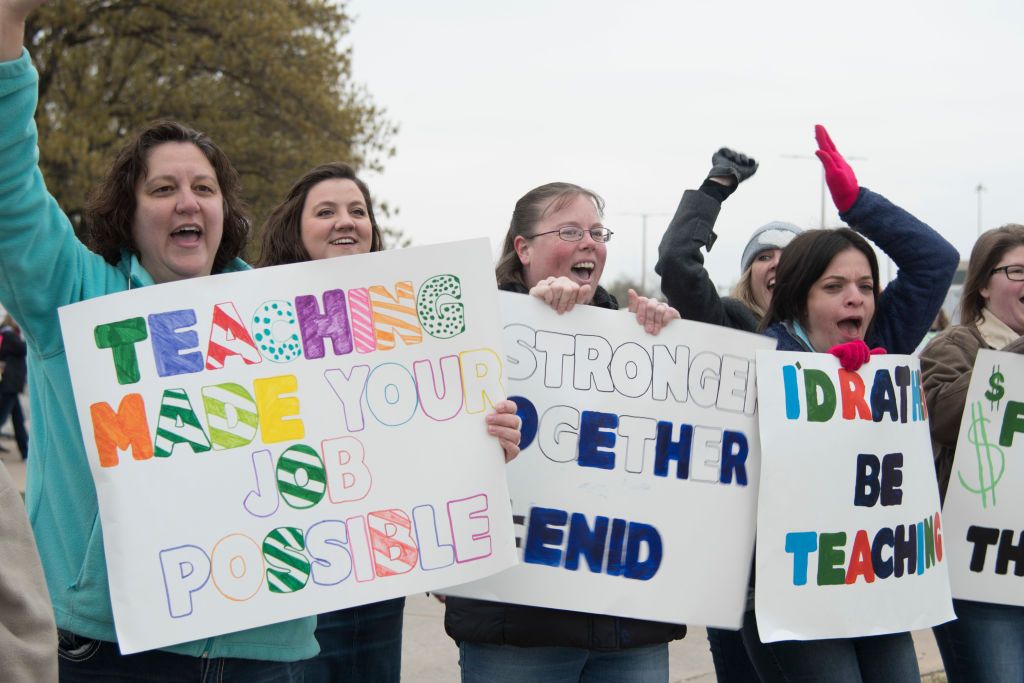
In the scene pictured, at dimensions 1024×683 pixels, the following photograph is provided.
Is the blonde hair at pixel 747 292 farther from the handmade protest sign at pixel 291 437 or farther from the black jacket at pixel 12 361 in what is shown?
the black jacket at pixel 12 361

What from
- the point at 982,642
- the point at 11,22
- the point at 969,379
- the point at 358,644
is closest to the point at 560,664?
the point at 358,644

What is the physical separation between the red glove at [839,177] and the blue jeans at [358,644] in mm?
1749

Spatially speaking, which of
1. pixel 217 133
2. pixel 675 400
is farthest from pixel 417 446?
pixel 217 133

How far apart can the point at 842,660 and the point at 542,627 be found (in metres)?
0.82

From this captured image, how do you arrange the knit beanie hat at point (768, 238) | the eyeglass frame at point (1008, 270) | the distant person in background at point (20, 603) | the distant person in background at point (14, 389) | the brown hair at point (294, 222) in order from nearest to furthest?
the distant person in background at point (20, 603) < the brown hair at point (294, 222) < the eyeglass frame at point (1008, 270) < the knit beanie hat at point (768, 238) < the distant person in background at point (14, 389)

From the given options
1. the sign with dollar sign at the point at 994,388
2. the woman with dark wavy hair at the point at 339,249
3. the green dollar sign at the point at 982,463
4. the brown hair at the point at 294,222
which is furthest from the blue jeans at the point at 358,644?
the sign with dollar sign at the point at 994,388

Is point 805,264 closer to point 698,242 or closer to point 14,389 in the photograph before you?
point 698,242

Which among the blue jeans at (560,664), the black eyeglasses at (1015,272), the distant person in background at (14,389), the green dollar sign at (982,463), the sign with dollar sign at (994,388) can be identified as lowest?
the distant person in background at (14,389)

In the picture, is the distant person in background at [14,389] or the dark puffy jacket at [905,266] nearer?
the dark puffy jacket at [905,266]

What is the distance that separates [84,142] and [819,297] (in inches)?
477

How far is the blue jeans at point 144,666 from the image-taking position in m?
2.09

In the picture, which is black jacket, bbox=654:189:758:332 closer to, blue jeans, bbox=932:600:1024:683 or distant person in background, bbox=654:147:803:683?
distant person in background, bbox=654:147:803:683

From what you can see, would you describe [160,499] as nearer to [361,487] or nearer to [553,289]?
[361,487]

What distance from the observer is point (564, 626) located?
255 cm
